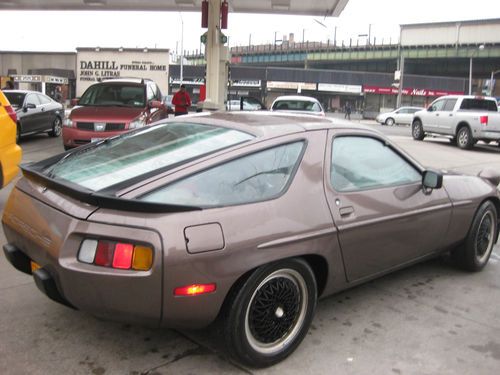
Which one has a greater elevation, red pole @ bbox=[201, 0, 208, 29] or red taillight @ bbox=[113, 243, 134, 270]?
red pole @ bbox=[201, 0, 208, 29]

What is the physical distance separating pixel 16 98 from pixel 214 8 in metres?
7.46

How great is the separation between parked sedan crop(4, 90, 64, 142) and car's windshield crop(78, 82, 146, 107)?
2352mm

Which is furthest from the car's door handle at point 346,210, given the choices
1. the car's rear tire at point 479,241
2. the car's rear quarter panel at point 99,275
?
the car's rear tire at point 479,241

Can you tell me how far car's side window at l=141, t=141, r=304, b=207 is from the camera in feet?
9.17

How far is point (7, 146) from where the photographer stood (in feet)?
20.3

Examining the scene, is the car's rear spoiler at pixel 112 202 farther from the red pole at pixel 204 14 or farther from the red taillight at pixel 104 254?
the red pole at pixel 204 14

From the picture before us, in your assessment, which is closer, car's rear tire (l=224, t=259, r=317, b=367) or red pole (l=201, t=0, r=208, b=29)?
car's rear tire (l=224, t=259, r=317, b=367)

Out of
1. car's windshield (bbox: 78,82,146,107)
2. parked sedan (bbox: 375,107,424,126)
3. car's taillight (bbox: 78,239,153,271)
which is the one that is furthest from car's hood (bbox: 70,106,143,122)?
parked sedan (bbox: 375,107,424,126)

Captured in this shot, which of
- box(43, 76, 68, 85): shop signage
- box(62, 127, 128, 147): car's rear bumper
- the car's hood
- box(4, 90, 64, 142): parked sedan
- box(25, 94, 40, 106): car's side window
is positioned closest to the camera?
box(62, 127, 128, 147): car's rear bumper

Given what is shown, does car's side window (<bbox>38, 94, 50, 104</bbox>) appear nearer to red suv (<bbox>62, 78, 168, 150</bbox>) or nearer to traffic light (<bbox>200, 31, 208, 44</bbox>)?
red suv (<bbox>62, 78, 168, 150</bbox>)

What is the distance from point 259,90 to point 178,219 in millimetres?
68092

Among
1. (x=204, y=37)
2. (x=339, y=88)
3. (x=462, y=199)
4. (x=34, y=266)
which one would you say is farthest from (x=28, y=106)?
(x=339, y=88)

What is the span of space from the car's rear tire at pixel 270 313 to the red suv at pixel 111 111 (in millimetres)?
7710

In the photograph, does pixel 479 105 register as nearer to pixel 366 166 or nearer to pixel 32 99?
pixel 32 99
